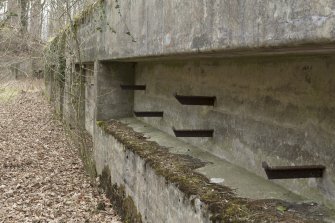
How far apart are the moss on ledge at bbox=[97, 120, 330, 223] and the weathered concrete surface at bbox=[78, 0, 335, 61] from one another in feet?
3.49

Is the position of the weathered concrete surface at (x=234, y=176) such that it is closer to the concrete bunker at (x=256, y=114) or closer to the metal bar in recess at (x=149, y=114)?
the concrete bunker at (x=256, y=114)

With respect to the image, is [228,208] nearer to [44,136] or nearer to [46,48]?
[44,136]

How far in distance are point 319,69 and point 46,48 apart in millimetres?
12088

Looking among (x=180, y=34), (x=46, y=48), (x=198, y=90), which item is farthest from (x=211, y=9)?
(x=46, y=48)

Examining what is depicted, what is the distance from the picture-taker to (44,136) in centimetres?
1296

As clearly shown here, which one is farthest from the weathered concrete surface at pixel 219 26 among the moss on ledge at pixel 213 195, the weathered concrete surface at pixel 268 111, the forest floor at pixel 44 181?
the forest floor at pixel 44 181

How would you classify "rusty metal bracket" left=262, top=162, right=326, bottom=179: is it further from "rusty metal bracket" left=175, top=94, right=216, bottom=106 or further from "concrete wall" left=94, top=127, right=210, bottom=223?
"rusty metal bracket" left=175, top=94, right=216, bottom=106

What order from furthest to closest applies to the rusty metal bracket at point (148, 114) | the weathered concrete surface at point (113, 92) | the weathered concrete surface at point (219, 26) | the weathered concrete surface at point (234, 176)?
1. the weathered concrete surface at point (113, 92)
2. the rusty metal bracket at point (148, 114)
3. the weathered concrete surface at point (234, 176)
4. the weathered concrete surface at point (219, 26)

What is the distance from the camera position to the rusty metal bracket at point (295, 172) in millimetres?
2875

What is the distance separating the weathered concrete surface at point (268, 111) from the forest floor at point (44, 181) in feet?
6.85

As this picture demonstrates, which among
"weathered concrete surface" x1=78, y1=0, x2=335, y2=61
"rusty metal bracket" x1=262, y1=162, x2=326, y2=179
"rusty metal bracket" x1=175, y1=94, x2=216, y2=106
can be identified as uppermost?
"weathered concrete surface" x1=78, y1=0, x2=335, y2=61

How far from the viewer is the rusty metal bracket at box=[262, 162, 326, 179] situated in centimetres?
288

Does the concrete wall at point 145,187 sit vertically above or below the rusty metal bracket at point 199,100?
below

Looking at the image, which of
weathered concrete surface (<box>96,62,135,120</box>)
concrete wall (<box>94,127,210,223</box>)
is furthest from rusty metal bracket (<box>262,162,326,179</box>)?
weathered concrete surface (<box>96,62,135,120</box>)
